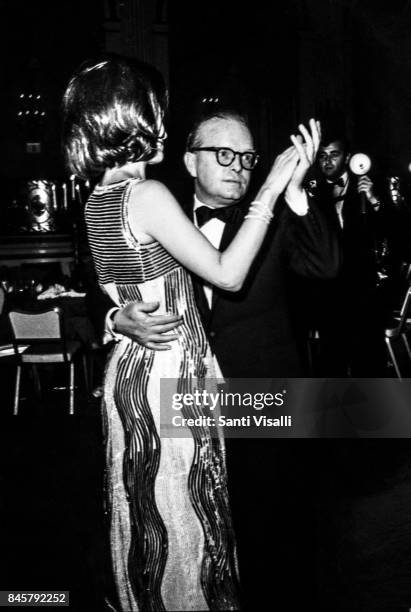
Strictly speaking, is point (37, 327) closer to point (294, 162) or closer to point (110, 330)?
point (110, 330)

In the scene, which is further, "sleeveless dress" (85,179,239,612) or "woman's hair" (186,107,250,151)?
"woman's hair" (186,107,250,151)

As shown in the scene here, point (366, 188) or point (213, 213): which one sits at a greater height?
point (366, 188)

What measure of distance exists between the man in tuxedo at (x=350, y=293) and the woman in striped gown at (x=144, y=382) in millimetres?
2116

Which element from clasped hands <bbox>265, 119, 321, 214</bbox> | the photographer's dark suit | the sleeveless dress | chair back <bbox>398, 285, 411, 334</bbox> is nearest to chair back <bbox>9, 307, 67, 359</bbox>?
chair back <bbox>398, 285, 411, 334</bbox>

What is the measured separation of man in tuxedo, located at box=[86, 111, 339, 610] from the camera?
154 centimetres

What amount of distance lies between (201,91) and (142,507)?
982 centimetres

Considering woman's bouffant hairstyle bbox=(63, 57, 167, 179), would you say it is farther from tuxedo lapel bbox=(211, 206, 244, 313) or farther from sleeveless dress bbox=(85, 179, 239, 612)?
tuxedo lapel bbox=(211, 206, 244, 313)

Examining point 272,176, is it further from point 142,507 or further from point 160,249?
point 142,507

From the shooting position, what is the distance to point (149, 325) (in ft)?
4.58

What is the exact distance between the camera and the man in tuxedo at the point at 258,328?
154 centimetres

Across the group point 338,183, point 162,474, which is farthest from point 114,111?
point 338,183

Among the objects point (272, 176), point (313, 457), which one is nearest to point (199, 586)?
point (272, 176)

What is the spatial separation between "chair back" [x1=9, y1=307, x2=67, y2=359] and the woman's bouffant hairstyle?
2952 mm

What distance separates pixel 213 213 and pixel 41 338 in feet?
9.45
